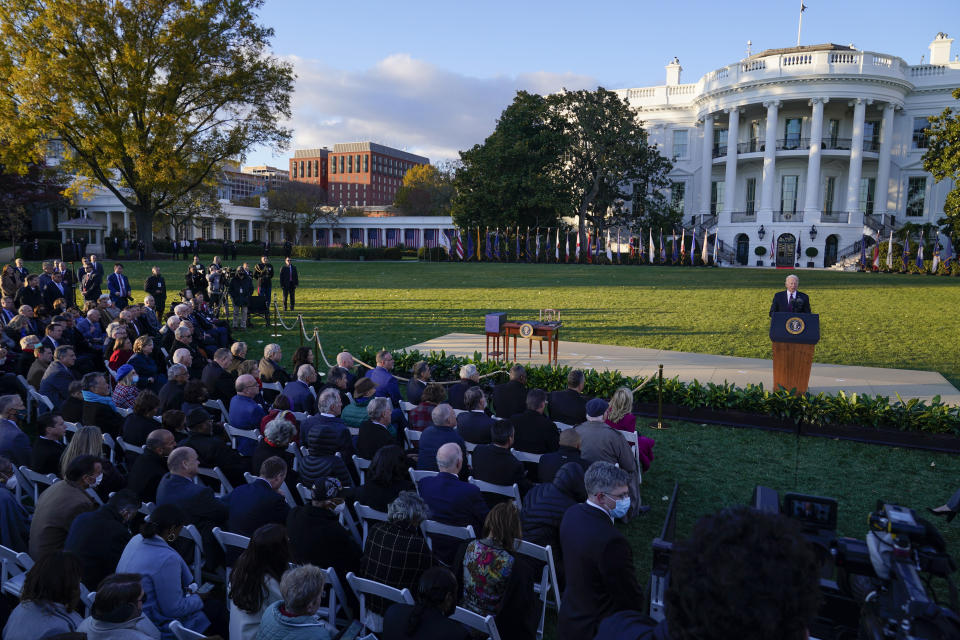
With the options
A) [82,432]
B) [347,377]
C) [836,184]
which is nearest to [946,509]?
[347,377]

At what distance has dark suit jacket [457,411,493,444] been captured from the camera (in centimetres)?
611

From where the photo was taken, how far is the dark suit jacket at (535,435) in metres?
6.02

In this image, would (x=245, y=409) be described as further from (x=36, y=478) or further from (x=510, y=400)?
Answer: (x=510, y=400)

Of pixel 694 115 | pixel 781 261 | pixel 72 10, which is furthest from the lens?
pixel 694 115

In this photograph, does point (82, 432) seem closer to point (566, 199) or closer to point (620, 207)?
point (566, 199)

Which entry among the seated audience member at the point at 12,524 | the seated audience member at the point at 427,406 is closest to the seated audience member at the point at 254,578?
the seated audience member at the point at 12,524

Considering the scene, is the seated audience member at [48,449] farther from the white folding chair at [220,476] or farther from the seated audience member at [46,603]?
the seated audience member at [46,603]

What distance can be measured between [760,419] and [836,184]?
Answer: 51.2 m

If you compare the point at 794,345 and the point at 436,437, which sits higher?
the point at 794,345

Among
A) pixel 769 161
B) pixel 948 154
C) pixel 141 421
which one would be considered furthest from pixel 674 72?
pixel 141 421

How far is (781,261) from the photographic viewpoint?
4819 centimetres

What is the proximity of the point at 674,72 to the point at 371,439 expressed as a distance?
2474 inches

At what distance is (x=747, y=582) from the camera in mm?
1652

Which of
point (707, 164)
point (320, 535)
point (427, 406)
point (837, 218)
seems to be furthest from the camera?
point (707, 164)
